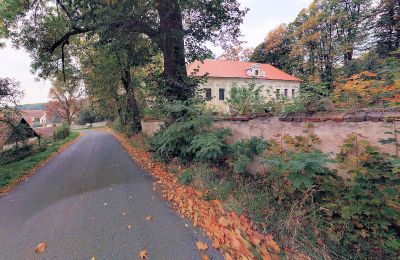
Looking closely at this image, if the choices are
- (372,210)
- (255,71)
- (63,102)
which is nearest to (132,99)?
(372,210)

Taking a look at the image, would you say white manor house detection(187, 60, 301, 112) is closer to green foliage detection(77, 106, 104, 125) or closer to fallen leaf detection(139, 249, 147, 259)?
fallen leaf detection(139, 249, 147, 259)

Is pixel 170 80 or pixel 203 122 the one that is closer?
pixel 203 122

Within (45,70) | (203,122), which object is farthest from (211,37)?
(45,70)

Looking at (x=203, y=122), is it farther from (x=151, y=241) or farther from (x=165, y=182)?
(x=151, y=241)

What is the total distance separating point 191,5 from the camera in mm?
5625

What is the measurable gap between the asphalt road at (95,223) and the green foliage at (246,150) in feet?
4.99

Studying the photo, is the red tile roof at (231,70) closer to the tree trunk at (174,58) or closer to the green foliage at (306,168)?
the tree trunk at (174,58)

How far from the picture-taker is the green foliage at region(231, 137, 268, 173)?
4.29 metres

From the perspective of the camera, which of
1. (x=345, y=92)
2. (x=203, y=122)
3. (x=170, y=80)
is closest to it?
(x=345, y=92)

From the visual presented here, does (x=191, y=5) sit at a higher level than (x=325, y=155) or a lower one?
higher

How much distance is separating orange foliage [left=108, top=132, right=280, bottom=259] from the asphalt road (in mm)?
163

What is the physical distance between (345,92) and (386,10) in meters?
24.7

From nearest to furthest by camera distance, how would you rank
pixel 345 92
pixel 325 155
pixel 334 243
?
1. pixel 334 243
2. pixel 325 155
3. pixel 345 92

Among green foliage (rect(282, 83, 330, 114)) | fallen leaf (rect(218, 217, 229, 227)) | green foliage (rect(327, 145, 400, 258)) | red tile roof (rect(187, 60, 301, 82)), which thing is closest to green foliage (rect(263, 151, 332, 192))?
green foliage (rect(327, 145, 400, 258))
